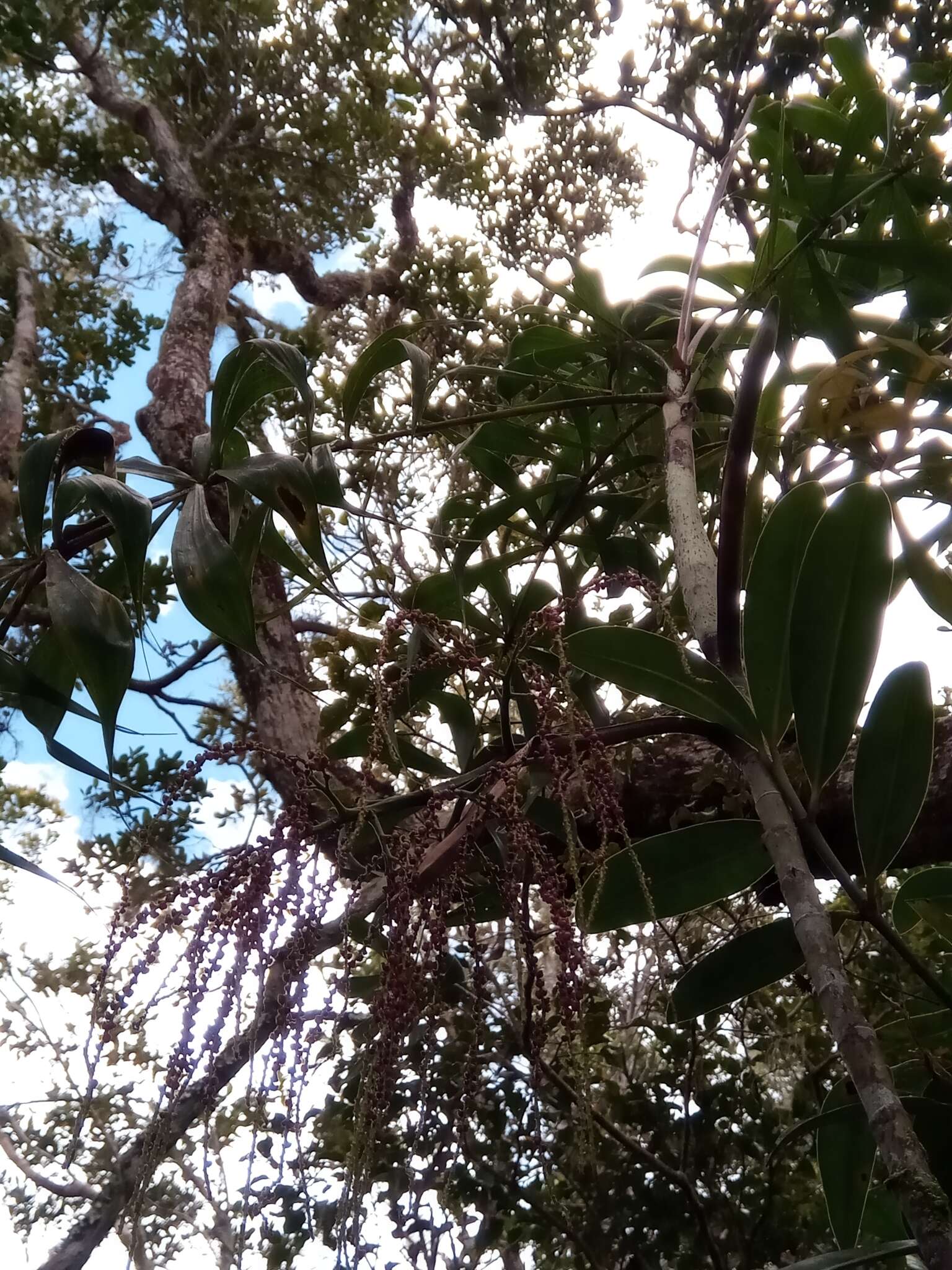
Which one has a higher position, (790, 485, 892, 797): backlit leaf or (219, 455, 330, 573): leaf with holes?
(219, 455, 330, 573): leaf with holes

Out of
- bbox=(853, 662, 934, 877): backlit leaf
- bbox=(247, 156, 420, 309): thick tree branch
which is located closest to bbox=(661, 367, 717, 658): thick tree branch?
bbox=(853, 662, 934, 877): backlit leaf

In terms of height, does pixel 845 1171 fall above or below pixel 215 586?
below

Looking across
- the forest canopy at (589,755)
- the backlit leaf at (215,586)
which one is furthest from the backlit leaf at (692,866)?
the backlit leaf at (215,586)

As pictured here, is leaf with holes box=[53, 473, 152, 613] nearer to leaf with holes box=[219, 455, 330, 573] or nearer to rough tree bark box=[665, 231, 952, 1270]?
leaf with holes box=[219, 455, 330, 573]

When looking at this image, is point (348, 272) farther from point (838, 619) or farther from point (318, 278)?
point (838, 619)

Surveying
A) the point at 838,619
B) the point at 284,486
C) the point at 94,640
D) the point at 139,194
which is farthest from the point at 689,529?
the point at 139,194

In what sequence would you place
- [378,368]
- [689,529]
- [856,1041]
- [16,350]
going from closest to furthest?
[856,1041] < [689,529] < [378,368] < [16,350]

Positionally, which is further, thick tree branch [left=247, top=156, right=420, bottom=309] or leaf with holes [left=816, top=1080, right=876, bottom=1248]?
thick tree branch [left=247, top=156, right=420, bottom=309]

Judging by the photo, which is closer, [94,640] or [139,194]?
[94,640]

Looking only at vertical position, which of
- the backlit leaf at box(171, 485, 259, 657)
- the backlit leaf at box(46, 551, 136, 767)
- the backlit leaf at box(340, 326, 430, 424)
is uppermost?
the backlit leaf at box(340, 326, 430, 424)

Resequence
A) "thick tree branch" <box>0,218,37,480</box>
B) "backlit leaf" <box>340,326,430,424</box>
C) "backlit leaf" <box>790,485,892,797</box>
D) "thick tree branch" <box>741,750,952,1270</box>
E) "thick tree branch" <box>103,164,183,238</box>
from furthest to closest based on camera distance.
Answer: "thick tree branch" <box>103,164,183,238</box>
"thick tree branch" <box>0,218,37,480</box>
"backlit leaf" <box>340,326,430,424</box>
"backlit leaf" <box>790,485,892,797</box>
"thick tree branch" <box>741,750,952,1270</box>

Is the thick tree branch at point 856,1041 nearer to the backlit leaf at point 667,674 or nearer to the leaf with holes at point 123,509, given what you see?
the backlit leaf at point 667,674

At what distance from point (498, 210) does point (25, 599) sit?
8.47 ft

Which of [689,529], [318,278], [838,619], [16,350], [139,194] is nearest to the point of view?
[838,619]
